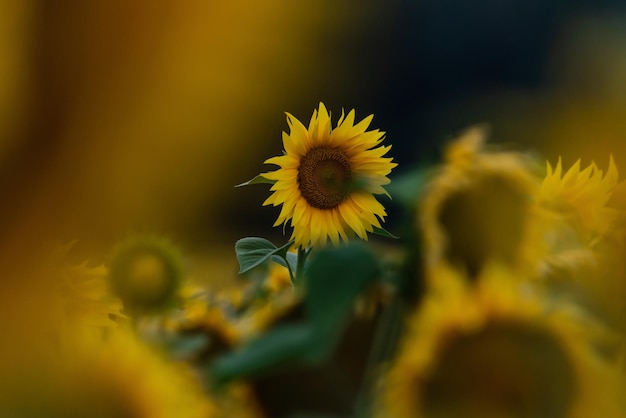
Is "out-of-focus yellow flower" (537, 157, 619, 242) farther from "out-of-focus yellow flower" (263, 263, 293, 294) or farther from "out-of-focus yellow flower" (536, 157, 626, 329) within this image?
"out-of-focus yellow flower" (263, 263, 293, 294)

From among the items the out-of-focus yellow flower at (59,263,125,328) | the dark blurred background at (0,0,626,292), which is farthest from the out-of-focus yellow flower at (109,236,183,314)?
the dark blurred background at (0,0,626,292)

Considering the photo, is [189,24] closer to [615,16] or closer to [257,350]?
[257,350]

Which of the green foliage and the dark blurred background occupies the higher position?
the dark blurred background

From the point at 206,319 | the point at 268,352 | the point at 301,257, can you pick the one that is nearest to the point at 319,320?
the point at 268,352

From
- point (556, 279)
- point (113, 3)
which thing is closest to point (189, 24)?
point (113, 3)

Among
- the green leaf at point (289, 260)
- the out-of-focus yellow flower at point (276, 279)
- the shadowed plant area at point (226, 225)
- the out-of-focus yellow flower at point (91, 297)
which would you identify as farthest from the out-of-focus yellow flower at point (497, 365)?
the green leaf at point (289, 260)

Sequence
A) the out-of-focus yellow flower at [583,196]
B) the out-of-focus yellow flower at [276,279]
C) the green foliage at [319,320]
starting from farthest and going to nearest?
the out-of-focus yellow flower at [276,279]
the out-of-focus yellow flower at [583,196]
the green foliage at [319,320]

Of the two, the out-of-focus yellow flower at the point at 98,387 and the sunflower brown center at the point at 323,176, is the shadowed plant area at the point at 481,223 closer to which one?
the out-of-focus yellow flower at the point at 98,387
